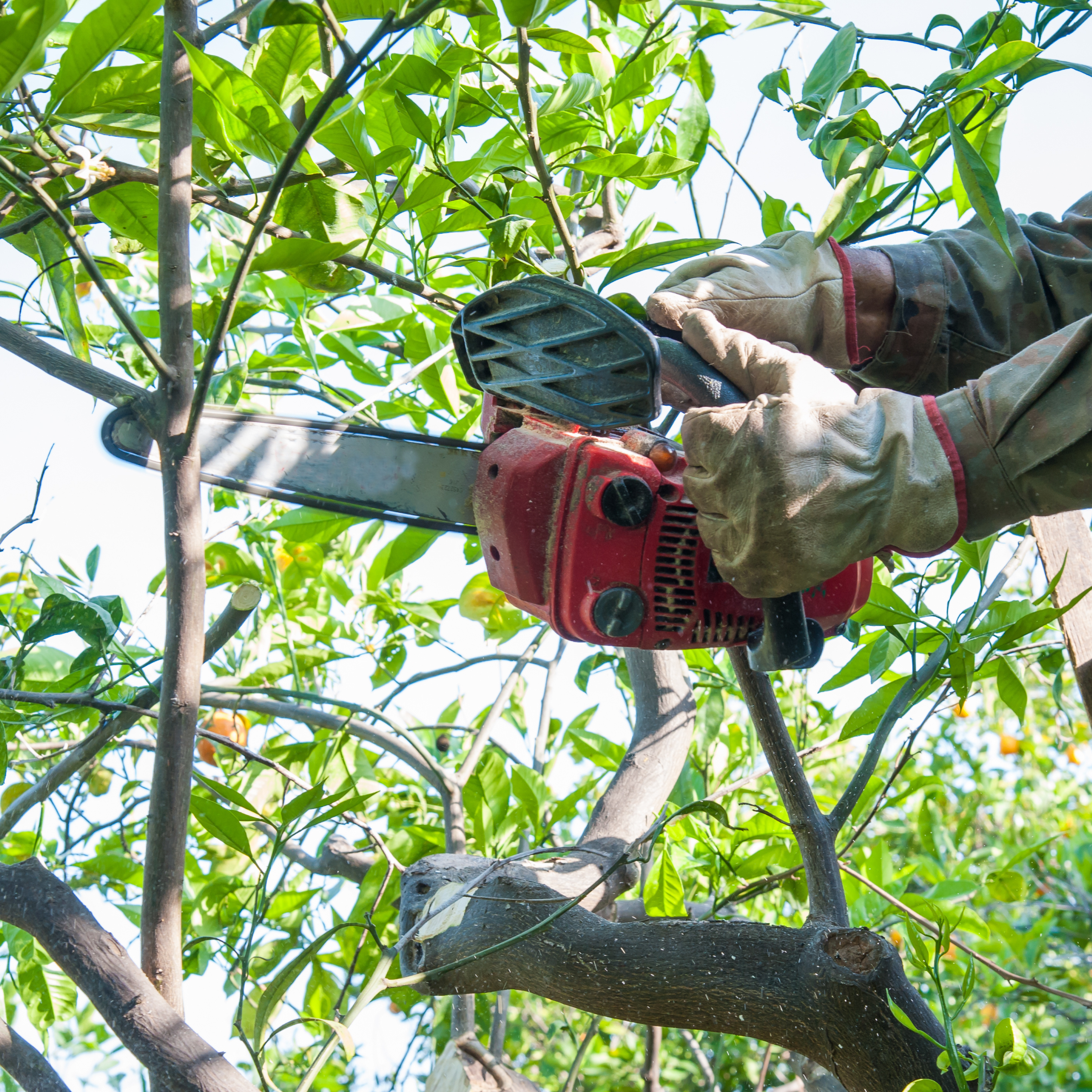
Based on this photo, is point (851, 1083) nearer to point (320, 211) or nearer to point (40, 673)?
point (320, 211)

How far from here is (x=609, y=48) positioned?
1.58 meters

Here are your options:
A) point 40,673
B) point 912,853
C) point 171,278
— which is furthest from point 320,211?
point 912,853

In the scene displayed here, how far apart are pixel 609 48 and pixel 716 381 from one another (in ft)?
2.78

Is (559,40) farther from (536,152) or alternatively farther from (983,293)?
(983,293)

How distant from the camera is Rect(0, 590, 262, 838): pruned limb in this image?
1295 mm

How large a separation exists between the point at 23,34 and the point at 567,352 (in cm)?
50

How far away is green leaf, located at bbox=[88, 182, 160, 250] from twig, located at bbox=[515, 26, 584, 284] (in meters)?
0.43

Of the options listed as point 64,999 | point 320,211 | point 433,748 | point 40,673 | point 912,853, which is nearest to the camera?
point 320,211

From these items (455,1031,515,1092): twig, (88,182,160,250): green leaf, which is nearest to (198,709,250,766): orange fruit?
(455,1031,515,1092): twig

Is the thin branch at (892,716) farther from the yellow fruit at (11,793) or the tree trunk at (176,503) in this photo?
the yellow fruit at (11,793)

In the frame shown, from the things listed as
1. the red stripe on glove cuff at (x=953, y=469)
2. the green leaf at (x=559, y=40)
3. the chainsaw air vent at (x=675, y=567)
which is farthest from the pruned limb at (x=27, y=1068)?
the green leaf at (x=559, y=40)

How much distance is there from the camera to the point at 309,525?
161cm

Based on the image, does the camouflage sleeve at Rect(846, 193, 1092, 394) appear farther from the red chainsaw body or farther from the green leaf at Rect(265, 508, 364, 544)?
the green leaf at Rect(265, 508, 364, 544)

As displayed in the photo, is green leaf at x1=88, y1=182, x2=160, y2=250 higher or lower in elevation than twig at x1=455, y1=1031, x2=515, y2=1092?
higher
